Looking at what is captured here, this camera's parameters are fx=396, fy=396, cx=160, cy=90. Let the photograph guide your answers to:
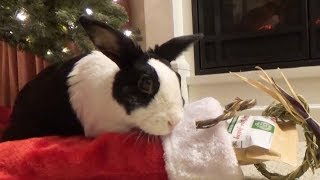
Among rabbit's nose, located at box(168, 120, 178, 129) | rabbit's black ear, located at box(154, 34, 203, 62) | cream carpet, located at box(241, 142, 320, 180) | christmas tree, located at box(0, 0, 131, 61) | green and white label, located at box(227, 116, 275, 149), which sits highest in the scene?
christmas tree, located at box(0, 0, 131, 61)

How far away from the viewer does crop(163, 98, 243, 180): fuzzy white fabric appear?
0.59m

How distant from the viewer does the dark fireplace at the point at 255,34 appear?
1.65 metres

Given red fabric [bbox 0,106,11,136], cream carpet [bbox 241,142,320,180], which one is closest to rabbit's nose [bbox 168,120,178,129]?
cream carpet [bbox 241,142,320,180]

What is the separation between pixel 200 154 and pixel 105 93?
20cm

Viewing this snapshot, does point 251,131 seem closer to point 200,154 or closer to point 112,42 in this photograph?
point 200,154

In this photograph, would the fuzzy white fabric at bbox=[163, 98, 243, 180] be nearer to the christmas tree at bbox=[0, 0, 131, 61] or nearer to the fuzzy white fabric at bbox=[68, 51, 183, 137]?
the fuzzy white fabric at bbox=[68, 51, 183, 137]

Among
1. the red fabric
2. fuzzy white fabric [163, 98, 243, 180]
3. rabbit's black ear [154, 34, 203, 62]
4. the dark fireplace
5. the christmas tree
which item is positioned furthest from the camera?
the dark fireplace

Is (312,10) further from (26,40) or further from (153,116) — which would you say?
(153,116)

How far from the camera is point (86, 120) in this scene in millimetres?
721

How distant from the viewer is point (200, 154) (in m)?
0.61

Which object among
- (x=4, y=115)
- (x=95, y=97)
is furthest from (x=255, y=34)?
(x=95, y=97)

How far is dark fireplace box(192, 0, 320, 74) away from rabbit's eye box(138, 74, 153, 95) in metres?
1.16

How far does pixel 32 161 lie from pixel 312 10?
139cm

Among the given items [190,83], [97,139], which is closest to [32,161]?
[97,139]
